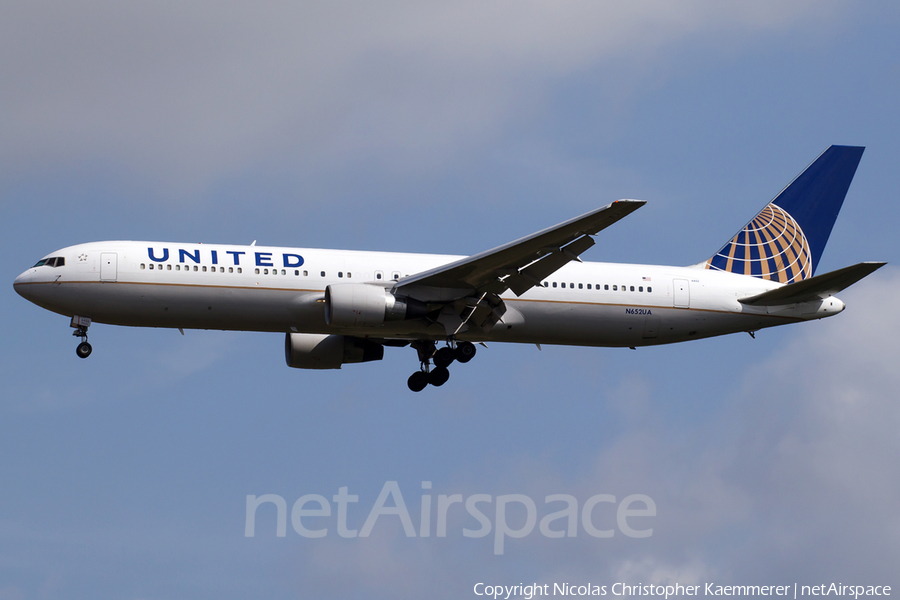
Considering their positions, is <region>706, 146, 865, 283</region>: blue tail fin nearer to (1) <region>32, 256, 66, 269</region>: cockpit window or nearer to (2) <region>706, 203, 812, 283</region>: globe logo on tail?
(2) <region>706, 203, 812, 283</region>: globe logo on tail

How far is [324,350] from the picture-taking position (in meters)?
39.3

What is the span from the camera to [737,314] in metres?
37.5

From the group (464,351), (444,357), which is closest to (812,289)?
(464,351)

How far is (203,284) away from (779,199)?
74.4 ft

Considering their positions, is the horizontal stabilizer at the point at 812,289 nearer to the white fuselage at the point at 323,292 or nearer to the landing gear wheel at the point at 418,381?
the white fuselage at the point at 323,292

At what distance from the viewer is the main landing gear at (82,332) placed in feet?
111

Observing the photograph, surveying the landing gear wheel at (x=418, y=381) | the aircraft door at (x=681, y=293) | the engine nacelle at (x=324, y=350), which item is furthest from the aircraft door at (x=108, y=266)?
the aircraft door at (x=681, y=293)

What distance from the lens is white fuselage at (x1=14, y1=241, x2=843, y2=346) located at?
33219 mm

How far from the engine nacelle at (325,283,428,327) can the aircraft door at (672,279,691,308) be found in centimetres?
930

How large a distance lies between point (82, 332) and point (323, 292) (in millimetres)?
7632

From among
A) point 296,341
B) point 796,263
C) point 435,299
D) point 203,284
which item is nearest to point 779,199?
point 796,263

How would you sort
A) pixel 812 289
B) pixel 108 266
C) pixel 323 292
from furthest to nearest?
pixel 812 289
pixel 323 292
pixel 108 266

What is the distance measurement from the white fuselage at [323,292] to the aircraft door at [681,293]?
3cm

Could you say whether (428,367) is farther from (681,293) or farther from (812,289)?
(812,289)
